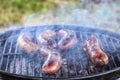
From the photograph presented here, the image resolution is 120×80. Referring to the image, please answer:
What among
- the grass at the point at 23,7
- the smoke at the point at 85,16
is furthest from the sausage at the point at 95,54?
the grass at the point at 23,7

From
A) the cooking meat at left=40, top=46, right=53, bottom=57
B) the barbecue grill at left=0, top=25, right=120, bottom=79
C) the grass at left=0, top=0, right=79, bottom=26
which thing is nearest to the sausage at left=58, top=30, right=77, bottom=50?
the barbecue grill at left=0, top=25, right=120, bottom=79

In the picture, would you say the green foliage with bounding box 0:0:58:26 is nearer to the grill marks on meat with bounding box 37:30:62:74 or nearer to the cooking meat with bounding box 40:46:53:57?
the grill marks on meat with bounding box 37:30:62:74

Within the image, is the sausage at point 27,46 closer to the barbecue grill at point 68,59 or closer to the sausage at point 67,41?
the barbecue grill at point 68,59

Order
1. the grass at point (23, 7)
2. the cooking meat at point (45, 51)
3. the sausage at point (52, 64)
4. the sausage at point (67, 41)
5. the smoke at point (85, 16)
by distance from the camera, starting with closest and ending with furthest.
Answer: the sausage at point (52, 64)
the cooking meat at point (45, 51)
the sausage at point (67, 41)
the smoke at point (85, 16)
the grass at point (23, 7)

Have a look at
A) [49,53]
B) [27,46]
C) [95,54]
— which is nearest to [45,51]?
[49,53]

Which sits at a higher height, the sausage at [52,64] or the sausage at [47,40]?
the sausage at [47,40]

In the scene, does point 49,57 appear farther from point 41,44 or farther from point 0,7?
point 0,7
